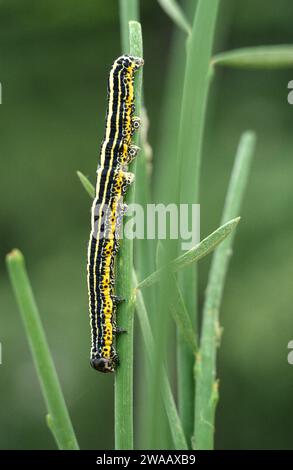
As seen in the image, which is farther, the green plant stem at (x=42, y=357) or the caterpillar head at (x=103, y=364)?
the caterpillar head at (x=103, y=364)

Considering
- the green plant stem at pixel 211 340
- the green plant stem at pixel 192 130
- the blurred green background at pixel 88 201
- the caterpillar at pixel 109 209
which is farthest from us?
the blurred green background at pixel 88 201

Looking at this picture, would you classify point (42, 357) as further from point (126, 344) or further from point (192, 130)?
point (192, 130)

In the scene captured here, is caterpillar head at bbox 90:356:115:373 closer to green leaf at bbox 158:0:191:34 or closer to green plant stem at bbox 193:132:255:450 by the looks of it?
green plant stem at bbox 193:132:255:450

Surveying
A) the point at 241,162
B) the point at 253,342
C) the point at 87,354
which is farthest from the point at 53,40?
the point at 241,162

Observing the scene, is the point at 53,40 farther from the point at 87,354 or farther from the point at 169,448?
the point at 169,448

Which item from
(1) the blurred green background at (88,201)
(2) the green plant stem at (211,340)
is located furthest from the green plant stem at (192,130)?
(1) the blurred green background at (88,201)

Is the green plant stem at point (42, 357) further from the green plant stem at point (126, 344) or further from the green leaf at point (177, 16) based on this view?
the green leaf at point (177, 16)

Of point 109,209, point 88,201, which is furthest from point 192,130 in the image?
point 88,201
